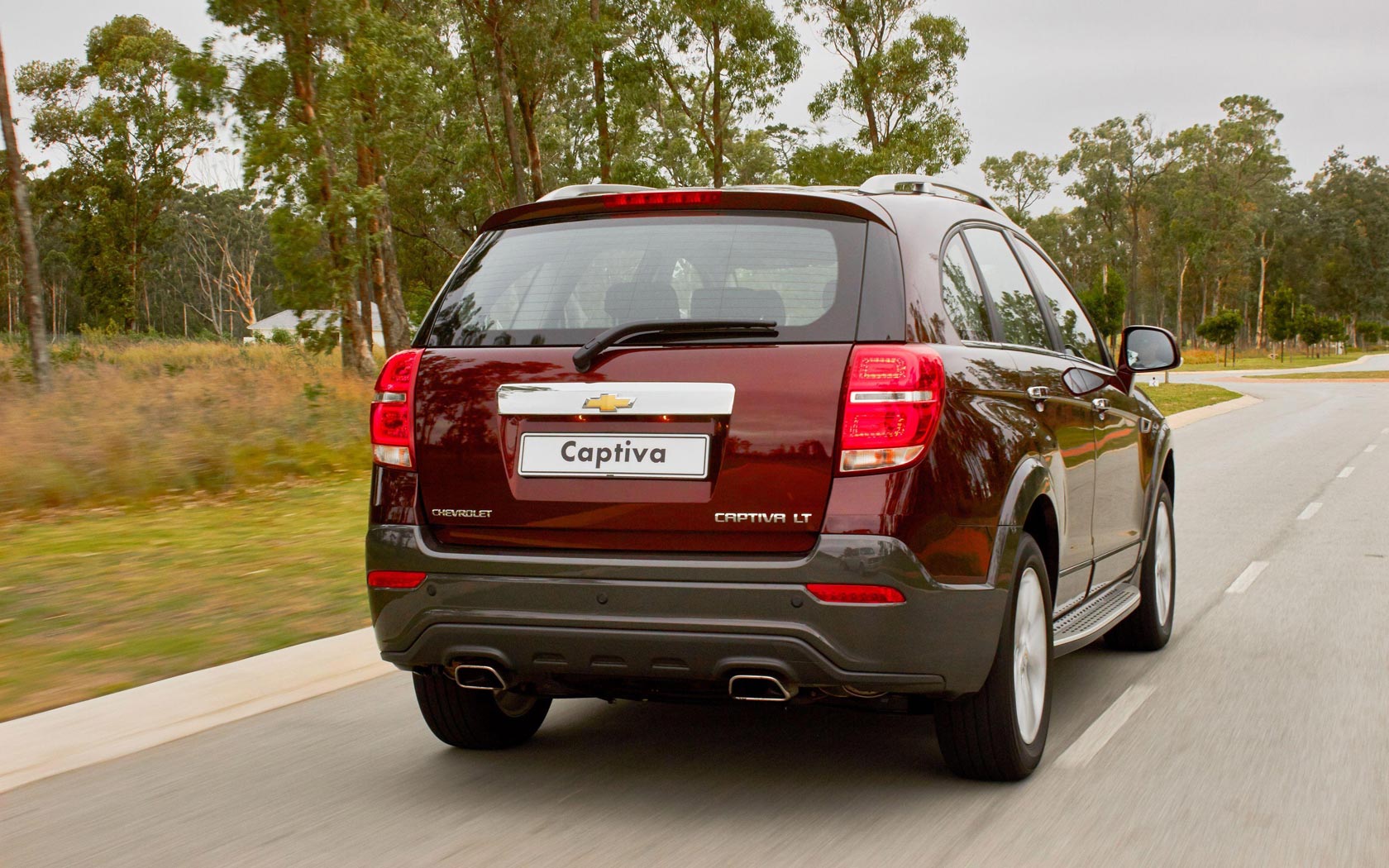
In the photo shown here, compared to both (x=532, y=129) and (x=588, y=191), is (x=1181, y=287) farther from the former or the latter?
(x=588, y=191)

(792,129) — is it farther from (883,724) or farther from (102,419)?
(883,724)

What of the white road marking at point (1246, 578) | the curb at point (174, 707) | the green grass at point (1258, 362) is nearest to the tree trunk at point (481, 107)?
the white road marking at point (1246, 578)

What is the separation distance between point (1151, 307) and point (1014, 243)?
13794 centimetres

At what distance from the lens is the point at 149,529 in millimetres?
10562

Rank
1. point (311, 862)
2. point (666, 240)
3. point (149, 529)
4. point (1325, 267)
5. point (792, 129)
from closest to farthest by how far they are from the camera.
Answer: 1. point (311, 862)
2. point (666, 240)
3. point (149, 529)
4. point (792, 129)
5. point (1325, 267)

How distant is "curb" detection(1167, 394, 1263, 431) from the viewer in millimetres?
27734

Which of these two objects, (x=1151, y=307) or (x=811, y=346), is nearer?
(x=811, y=346)

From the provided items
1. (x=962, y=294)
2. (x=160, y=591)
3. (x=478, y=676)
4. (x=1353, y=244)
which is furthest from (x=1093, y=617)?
(x=1353, y=244)

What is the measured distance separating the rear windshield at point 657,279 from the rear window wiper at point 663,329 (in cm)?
2

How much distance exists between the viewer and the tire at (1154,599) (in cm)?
658

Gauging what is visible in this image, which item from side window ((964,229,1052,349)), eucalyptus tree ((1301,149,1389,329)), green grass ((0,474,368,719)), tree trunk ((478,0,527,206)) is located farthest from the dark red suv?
eucalyptus tree ((1301,149,1389,329))

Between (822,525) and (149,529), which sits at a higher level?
(822,525)

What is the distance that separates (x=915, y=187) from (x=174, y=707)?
3.44 meters

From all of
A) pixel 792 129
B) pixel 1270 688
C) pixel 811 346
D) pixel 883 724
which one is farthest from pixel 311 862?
pixel 792 129
